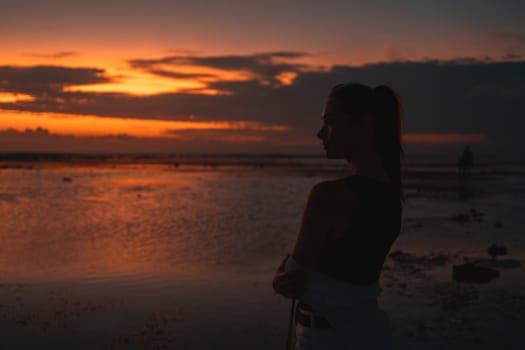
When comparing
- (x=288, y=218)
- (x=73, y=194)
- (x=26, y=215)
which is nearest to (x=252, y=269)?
(x=288, y=218)

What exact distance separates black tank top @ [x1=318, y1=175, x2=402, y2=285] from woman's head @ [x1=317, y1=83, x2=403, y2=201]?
0.17m

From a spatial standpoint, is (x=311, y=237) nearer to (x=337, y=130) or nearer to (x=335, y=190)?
(x=335, y=190)

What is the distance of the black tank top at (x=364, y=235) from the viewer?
1957 mm

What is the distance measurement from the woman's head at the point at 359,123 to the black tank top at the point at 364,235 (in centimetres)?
17

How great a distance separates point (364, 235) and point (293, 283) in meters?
0.34

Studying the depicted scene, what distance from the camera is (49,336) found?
7.23m

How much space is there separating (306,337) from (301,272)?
30cm

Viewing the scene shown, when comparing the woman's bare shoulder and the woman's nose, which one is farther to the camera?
the woman's nose

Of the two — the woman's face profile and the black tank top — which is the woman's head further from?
the black tank top

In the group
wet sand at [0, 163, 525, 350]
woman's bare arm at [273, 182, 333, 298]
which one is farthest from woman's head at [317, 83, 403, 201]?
wet sand at [0, 163, 525, 350]

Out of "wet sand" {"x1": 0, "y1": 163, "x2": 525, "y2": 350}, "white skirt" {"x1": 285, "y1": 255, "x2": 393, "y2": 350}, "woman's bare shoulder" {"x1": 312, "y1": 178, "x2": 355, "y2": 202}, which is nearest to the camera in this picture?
"woman's bare shoulder" {"x1": 312, "y1": 178, "x2": 355, "y2": 202}

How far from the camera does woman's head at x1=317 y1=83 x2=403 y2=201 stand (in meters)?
2.10

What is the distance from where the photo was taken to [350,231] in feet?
6.38

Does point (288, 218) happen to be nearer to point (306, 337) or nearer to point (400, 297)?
point (400, 297)
